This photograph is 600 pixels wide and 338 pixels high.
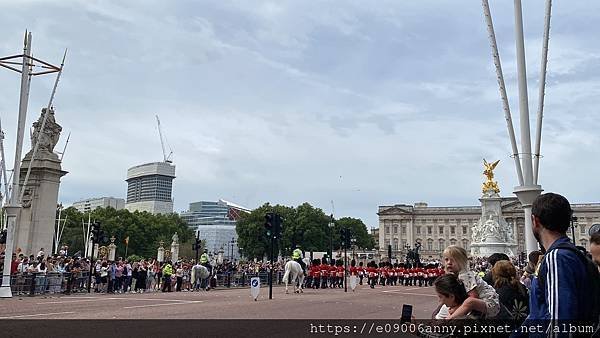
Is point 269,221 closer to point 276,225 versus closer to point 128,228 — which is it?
point 276,225

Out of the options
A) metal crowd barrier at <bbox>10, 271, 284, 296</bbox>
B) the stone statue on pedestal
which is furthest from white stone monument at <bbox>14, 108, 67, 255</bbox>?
metal crowd barrier at <bbox>10, 271, 284, 296</bbox>

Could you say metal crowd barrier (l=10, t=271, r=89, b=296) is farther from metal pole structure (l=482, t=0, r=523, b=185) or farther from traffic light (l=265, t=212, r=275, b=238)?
metal pole structure (l=482, t=0, r=523, b=185)

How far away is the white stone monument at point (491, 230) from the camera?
2640 inches

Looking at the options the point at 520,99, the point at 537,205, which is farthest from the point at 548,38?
the point at 537,205

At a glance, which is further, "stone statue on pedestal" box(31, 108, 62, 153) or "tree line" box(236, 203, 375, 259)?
"tree line" box(236, 203, 375, 259)

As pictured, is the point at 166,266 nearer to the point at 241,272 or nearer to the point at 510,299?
Answer: the point at 241,272

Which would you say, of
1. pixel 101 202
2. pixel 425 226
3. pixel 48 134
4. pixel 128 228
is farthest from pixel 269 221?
pixel 101 202

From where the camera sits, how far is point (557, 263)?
333 cm

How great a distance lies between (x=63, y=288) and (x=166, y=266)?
5.34 m

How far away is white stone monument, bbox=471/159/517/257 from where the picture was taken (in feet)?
220

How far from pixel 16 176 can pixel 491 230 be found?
59562mm

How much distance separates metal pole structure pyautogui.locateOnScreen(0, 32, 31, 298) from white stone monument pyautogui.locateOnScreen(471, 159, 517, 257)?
55.8m

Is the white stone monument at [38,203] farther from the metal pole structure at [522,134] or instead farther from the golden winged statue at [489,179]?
the golden winged statue at [489,179]

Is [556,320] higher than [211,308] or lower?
higher
